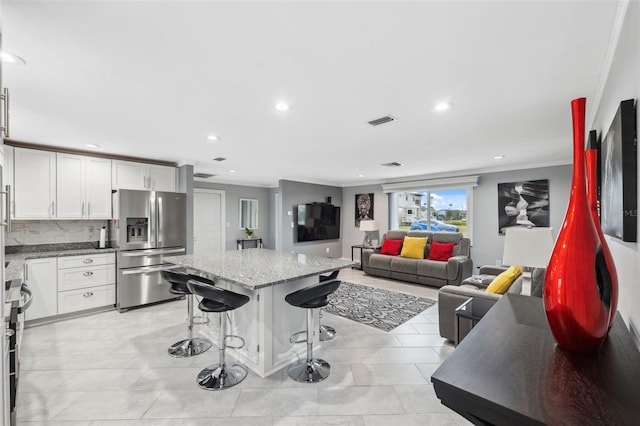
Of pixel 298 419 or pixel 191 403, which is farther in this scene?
pixel 191 403

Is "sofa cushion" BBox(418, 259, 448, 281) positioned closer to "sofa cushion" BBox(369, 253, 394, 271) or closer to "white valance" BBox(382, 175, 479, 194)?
"sofa cushion" BBox(369, 253, 394, 271)

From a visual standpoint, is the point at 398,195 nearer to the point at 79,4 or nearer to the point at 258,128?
the point at 258,128

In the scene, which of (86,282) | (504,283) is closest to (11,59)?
(86,282)

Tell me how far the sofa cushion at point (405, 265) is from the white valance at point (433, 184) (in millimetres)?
1806

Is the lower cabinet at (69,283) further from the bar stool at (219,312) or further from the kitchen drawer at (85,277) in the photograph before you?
the bar stool at (219,312)

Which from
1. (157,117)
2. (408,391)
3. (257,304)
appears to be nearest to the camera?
(408,391)

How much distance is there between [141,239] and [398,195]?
5.59 m

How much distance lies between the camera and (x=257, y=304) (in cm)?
245

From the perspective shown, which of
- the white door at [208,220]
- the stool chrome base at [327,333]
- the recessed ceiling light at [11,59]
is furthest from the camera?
the white door at [208,220]

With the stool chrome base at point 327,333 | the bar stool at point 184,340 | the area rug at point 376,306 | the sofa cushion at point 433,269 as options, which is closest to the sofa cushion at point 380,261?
the sofa cushion at point 433,269

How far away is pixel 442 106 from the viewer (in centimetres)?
243

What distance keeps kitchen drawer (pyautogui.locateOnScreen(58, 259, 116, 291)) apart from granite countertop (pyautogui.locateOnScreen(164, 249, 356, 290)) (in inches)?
68.3

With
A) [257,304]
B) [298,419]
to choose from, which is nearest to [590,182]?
[298,419]

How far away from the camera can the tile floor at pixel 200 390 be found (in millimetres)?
1901
